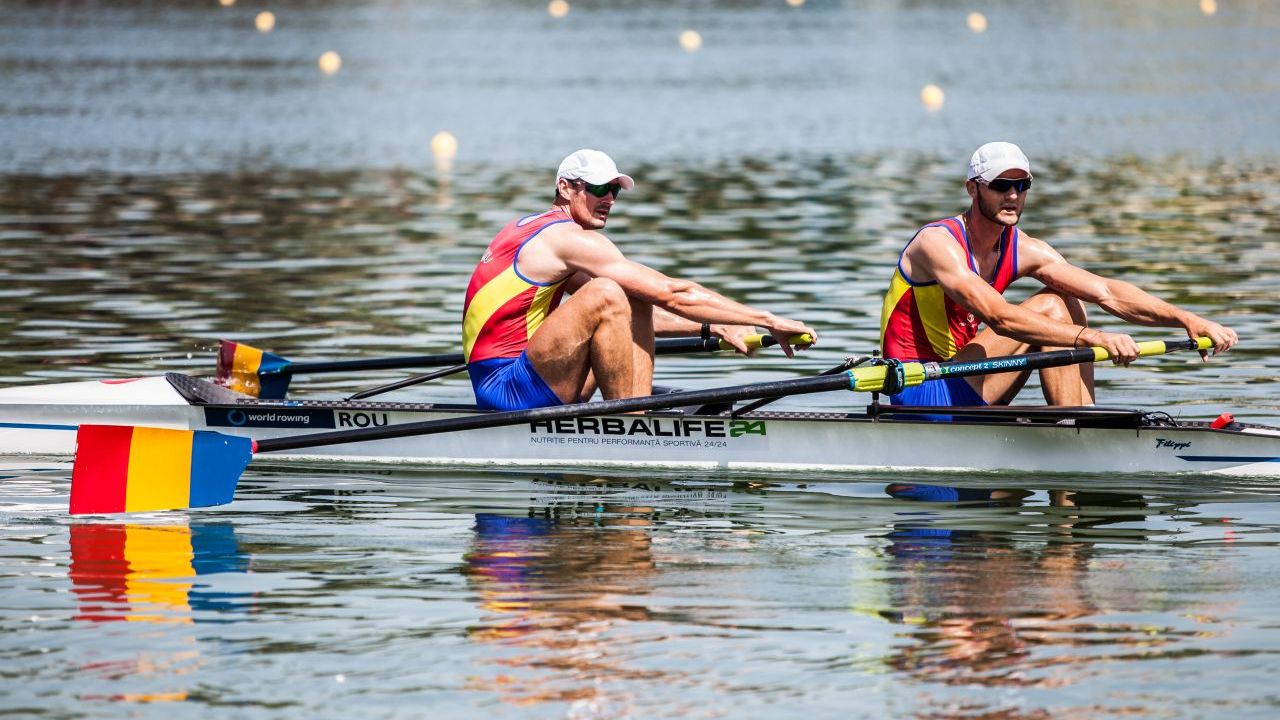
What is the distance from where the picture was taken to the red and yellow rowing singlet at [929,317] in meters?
10.7

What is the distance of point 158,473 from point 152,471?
3cm

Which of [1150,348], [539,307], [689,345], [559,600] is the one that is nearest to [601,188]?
[539,307]

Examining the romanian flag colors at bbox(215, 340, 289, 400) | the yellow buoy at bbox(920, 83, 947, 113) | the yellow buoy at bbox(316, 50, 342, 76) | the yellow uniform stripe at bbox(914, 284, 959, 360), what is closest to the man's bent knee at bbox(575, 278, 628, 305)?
the yellow uniform stripe at bbox(914, 284, 959, 360)

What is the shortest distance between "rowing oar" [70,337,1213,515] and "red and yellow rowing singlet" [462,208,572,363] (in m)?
0.54

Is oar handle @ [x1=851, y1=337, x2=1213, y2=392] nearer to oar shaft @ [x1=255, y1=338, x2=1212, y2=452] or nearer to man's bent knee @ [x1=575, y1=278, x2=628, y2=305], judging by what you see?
oar shaft @ [x1=255, y1=338, x2=1212, y2=452]

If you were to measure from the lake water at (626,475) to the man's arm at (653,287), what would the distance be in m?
0.87

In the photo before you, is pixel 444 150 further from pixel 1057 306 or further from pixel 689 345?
pixel 1057 306

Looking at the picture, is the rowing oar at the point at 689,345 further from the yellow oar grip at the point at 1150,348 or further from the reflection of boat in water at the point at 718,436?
the yellow oar grip at the point at 1150,348

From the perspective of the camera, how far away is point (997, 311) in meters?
10.2

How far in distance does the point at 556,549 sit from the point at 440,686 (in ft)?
7.12

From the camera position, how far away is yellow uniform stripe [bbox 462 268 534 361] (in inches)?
419

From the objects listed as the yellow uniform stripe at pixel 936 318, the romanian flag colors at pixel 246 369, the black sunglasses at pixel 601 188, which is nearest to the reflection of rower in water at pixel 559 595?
the black sunglasses at pixel 601 188

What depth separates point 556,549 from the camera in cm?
911

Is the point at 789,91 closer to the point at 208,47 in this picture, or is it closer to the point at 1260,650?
the point at 208,47
